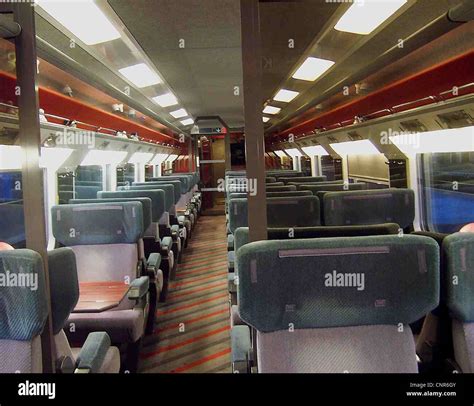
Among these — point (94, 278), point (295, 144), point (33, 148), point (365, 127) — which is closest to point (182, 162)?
point (295, 144)

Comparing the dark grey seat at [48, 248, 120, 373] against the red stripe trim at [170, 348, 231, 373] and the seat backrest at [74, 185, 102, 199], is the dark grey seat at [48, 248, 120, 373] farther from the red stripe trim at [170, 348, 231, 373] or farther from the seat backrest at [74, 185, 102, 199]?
the seat backrest at [74, 185, 102, 199]

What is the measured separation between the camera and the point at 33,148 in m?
1.96

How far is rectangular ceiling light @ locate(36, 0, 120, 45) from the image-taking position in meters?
3.18


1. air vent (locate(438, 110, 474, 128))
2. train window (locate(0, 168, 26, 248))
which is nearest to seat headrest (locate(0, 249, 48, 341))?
train window (locate(0, 168, 26, 248))

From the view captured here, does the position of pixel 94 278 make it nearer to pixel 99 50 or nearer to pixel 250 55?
pixel 99 50

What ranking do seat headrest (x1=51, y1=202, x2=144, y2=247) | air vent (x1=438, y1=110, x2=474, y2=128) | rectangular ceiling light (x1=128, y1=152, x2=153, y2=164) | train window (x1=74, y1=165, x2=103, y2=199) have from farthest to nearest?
1. rectangular ceiling light (x1=128, y1=152, x2=153, y2=164)
2. train window (x1=74, y1=165, x2=103, y2=199)
3. seat headrest (x1=51, y1=202, x2=144, y2=247)
4. air vent (x1=438, y1=110, x2=474, y2=128)

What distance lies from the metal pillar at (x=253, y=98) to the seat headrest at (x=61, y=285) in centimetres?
102

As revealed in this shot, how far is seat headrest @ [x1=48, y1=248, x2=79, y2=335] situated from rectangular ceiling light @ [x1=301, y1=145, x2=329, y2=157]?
746cm

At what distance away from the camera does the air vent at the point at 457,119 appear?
11.4ft

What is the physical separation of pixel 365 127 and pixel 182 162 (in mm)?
11368

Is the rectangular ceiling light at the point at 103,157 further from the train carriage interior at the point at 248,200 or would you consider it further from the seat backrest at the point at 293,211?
the seat backrest at the point at 293,211

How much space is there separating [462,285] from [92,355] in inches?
69.0

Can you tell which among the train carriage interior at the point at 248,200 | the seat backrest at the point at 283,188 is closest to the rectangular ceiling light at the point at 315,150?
the train carriage interior at the point at 248,200

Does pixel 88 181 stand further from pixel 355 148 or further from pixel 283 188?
pixel 355 148
